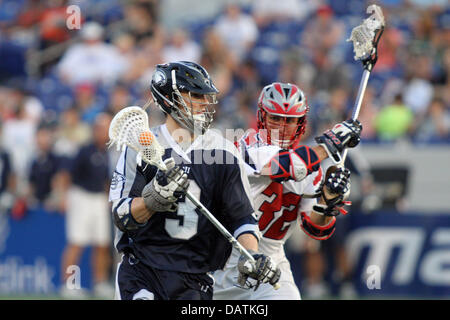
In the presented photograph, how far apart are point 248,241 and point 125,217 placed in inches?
29.2

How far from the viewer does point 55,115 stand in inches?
526

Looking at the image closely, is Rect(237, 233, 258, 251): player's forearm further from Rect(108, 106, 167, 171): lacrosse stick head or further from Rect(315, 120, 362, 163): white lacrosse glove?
Rect(315, 120, 362, 163): white lacrosse glove

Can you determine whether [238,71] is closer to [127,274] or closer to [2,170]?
[2,170]

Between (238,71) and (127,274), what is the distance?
8388 mm

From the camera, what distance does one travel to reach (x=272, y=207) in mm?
5930

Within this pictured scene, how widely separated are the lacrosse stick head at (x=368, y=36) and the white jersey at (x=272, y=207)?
3.52ft

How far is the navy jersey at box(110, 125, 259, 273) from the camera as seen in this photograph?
5035 mm

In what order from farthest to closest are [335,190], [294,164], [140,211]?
[335,190] < [294,164] < [140,211]

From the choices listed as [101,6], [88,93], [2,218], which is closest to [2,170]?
[2,218]

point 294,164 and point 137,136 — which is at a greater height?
point 137,136

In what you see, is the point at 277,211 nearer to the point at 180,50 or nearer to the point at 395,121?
the point at 395,121

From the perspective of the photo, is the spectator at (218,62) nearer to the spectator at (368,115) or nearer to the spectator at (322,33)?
the spectator at (322,33)

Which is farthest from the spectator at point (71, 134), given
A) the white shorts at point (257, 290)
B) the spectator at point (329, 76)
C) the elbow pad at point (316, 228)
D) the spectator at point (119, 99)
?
the elbow pad at point (316, 228)

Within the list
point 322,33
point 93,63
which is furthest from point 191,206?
point 93,63
